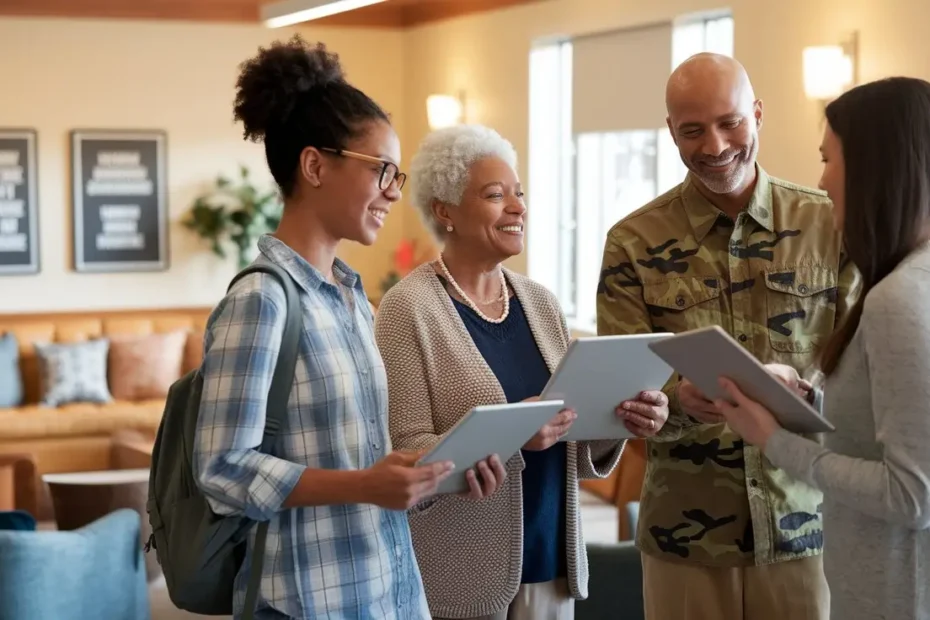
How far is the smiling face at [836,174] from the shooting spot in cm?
189

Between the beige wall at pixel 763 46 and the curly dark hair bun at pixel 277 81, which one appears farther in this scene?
the beige wall at pixel 763 46

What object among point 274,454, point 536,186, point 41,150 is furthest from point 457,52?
point 274,454

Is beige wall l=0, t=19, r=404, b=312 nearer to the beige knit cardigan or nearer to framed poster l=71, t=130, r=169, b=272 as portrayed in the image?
framed poster l=71, t=130, r=169, b=272

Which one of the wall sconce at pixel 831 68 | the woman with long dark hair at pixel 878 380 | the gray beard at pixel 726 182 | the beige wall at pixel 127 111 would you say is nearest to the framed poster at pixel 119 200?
the beige wall at pixel 127 111

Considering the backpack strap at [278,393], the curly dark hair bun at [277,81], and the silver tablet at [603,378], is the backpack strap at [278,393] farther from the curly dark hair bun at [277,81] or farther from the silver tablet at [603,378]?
the silver tablet at [603,378]

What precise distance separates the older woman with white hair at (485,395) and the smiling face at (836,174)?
0.67m

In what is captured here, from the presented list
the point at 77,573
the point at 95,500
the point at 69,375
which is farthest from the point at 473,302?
the point at 69,375

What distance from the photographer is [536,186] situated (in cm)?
856

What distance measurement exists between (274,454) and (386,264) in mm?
8711

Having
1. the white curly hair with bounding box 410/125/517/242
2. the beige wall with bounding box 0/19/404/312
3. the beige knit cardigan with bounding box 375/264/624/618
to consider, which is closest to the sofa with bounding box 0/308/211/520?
the beige wall with bounding box 0/19/404/312

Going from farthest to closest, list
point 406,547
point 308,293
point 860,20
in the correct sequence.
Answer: point 860,20
point 406,547
point 308,293

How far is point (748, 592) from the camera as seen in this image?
8.30 ft

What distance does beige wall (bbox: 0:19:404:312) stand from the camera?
9.20m

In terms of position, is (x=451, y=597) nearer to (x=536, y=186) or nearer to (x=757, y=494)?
(x=757, y=494)
